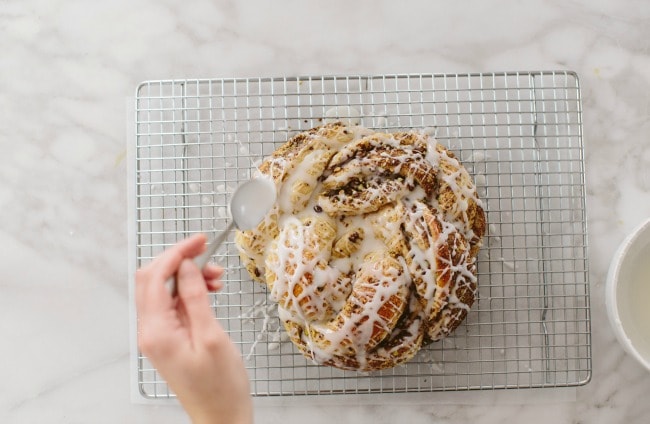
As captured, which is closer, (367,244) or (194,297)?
(194,297)

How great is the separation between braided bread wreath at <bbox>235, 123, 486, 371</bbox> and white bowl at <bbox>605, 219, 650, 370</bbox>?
0.92 feet

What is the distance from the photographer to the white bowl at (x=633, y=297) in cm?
A: 141

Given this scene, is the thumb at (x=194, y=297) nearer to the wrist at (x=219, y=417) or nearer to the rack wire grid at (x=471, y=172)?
the wrist at (x=219, y=417)

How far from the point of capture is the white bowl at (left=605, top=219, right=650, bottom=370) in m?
1.41

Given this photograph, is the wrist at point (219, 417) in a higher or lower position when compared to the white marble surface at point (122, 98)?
lower

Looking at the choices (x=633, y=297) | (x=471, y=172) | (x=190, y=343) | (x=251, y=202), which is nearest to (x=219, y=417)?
(x=190, y=343)

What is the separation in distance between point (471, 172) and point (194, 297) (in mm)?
768

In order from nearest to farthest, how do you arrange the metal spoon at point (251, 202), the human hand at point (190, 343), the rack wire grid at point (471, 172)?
the human hand at point (190, 343) < the metal spoon at point (251, 202) < the rack wire grid at point (471, 172)

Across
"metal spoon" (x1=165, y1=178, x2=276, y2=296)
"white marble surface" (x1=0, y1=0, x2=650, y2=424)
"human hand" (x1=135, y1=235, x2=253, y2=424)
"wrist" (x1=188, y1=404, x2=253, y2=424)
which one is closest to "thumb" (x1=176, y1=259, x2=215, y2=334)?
"human hand" (x1=135, y1=235, x2=253, y2=424)

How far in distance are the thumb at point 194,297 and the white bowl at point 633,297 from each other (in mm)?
830

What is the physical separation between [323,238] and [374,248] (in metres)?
0.10

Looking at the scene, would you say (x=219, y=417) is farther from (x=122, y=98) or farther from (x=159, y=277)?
(x=122, y=98)

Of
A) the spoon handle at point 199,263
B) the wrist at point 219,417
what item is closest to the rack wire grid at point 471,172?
the spoon handle at point 199,263

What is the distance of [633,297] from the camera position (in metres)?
1.46
